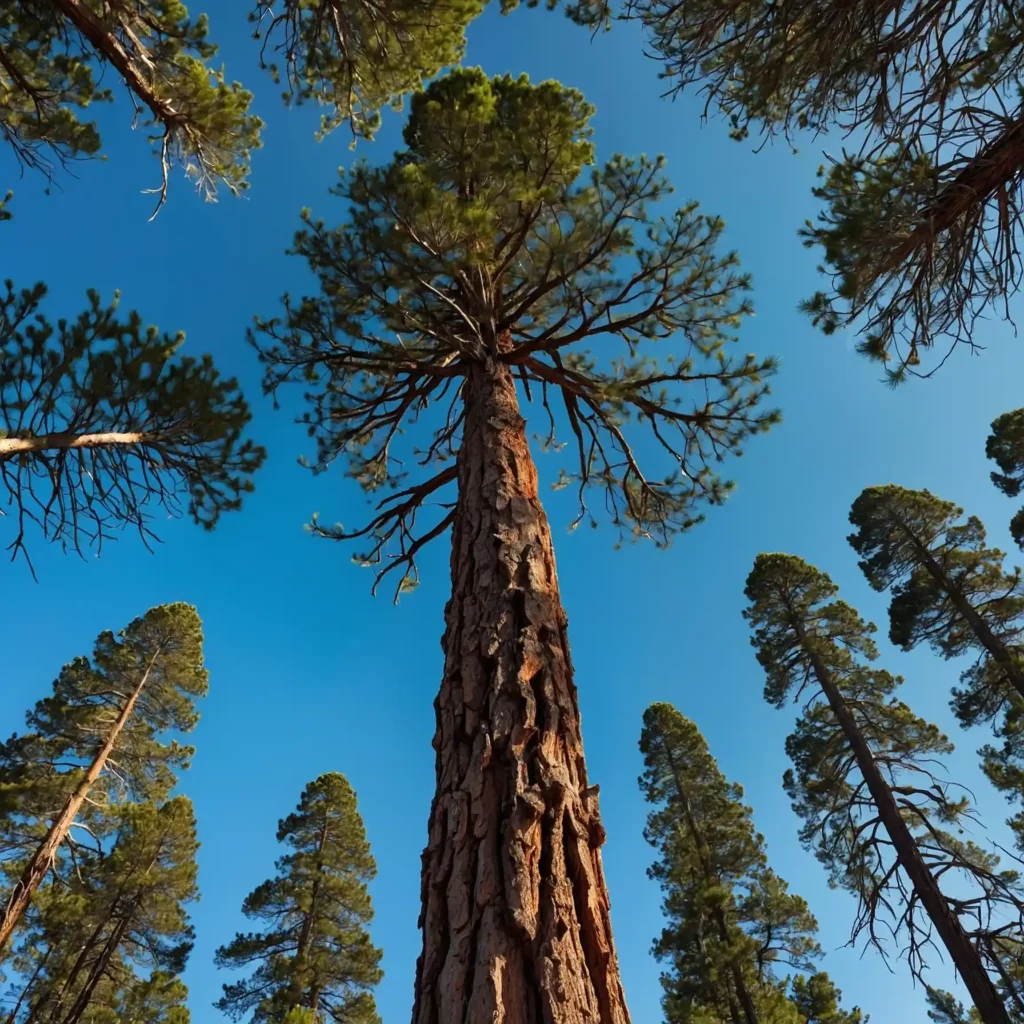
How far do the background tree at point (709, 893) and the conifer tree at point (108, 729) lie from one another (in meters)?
11.9

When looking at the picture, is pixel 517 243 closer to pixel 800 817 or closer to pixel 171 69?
pixel 171 69

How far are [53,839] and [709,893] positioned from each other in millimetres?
12257

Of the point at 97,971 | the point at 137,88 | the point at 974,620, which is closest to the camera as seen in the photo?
the point at 137,88

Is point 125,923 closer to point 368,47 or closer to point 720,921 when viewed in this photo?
point 720,921

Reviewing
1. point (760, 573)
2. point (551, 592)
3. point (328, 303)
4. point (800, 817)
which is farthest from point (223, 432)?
point (800, 817)

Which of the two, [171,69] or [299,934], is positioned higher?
[171,69]

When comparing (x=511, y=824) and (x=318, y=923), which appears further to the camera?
(x=318, y=923)

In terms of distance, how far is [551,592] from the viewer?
11.5ft

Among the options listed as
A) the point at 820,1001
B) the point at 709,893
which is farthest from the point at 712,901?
the point at 820,1001

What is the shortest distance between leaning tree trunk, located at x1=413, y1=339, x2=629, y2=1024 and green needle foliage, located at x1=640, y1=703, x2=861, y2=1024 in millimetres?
10824

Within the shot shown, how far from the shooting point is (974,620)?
42.8ft

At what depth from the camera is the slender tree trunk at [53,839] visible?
9.74 metres

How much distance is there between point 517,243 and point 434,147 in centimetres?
120

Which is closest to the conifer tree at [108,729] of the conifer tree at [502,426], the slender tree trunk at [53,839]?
the slender tree trunk at [53,839]
